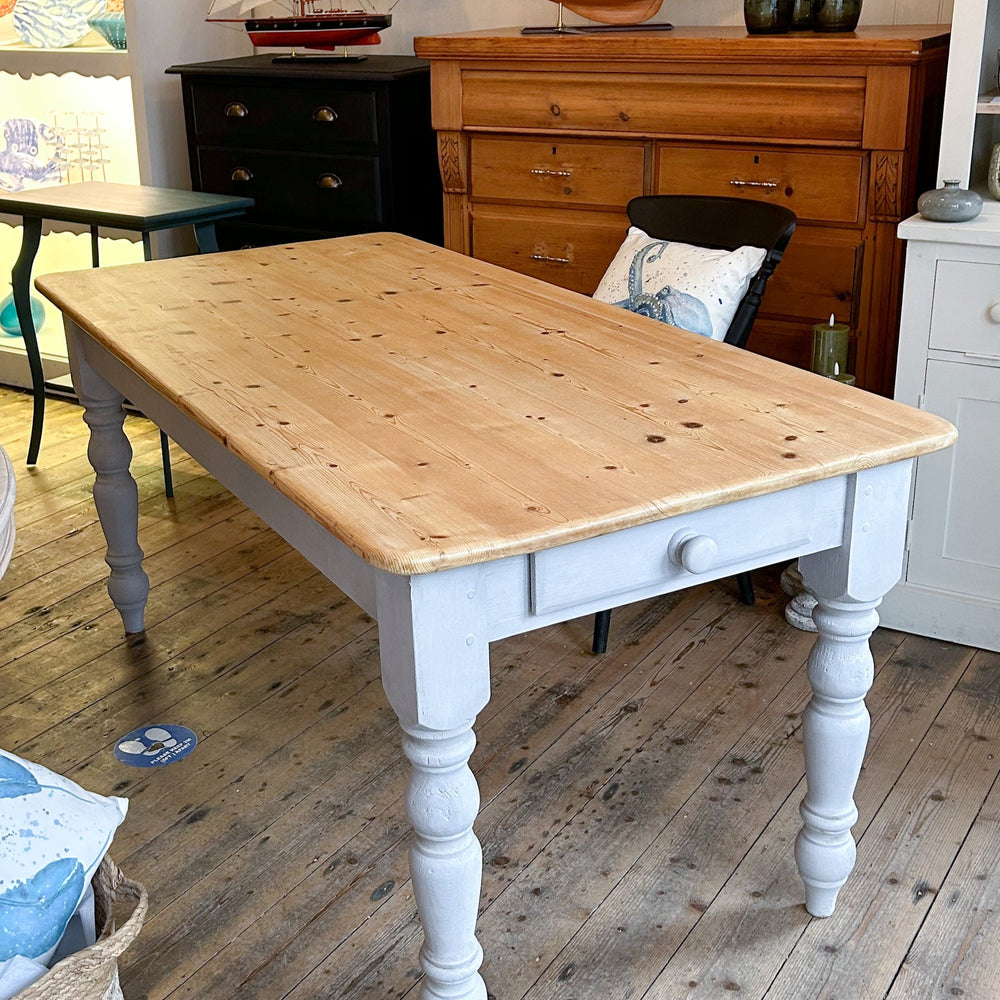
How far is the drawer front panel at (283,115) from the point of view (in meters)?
3.63

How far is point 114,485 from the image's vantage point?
2.76 metres

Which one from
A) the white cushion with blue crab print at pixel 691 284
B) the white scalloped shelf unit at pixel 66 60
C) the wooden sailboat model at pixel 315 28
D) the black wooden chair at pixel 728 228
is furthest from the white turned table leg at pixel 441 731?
the white scalloped shelf unit at pixel 66 60

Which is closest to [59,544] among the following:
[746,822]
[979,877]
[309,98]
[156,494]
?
[156,494]

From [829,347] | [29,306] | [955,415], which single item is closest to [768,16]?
[829,347]

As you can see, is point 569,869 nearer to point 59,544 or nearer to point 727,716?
point 727,716

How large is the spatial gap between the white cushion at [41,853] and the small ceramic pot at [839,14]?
2435 millimetres

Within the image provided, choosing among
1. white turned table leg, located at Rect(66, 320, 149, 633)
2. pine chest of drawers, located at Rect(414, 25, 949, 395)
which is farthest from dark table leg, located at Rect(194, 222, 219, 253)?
white turned table leg, located at Rect(66, 320, 149, 633)

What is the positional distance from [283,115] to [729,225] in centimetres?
161

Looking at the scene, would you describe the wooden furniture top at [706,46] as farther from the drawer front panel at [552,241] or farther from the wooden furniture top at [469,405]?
the wooden furniture top at [469,405]

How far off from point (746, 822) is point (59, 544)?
210cm

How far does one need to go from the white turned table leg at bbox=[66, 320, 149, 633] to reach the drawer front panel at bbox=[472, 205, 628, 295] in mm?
1168

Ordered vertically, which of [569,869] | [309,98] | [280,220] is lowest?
[569,869]

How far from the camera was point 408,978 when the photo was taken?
6.01 feet

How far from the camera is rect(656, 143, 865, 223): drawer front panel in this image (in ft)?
9.28
